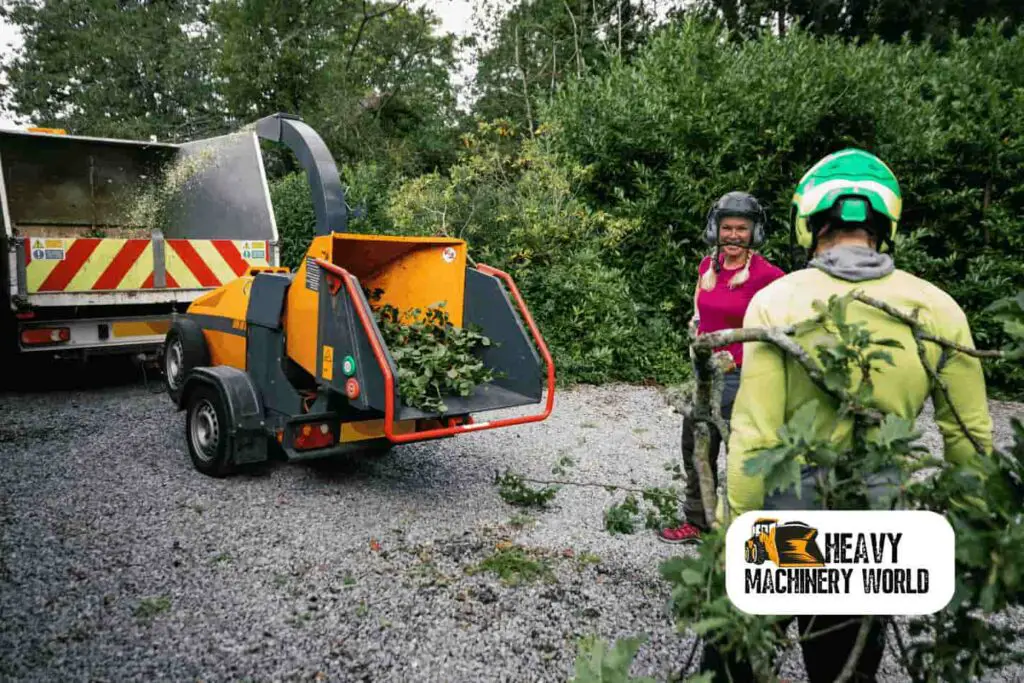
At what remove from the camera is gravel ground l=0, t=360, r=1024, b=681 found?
113 inches

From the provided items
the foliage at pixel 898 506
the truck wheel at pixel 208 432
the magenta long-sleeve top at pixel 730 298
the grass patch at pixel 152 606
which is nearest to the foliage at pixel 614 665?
the foliage at pixel 898 506

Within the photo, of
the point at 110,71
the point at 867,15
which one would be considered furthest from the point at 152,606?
the point at 110,71

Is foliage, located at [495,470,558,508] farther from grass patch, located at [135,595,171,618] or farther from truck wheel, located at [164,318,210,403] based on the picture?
truck wheel, located at [164,318,210,403]

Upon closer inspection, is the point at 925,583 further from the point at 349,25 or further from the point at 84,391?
the point at 349,25

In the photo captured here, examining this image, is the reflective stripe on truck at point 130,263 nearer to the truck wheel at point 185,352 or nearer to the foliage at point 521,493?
the truck wheel at point 185,352

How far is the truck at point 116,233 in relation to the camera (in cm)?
677

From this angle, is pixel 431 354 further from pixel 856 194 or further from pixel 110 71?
pixel 110 71

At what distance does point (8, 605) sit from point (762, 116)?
27.3 ft

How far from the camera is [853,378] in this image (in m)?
1.61

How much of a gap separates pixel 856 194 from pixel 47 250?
7.08 m

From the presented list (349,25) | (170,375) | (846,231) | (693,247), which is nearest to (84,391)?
(170,375)

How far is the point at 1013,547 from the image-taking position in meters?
1.26

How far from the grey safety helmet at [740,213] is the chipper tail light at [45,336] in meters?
6.19

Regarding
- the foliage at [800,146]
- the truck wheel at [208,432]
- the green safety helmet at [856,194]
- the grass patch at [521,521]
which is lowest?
the grass patch at [521,521]
